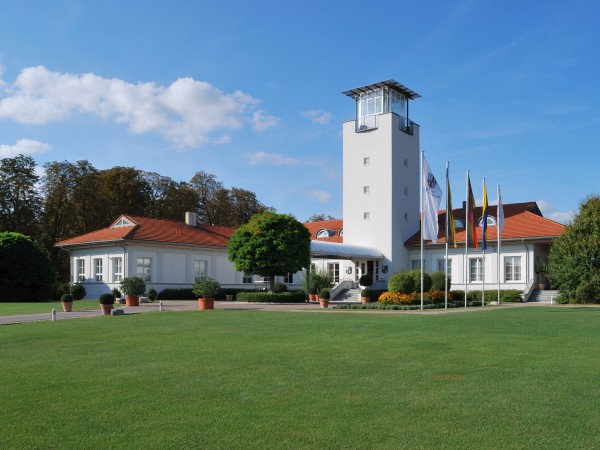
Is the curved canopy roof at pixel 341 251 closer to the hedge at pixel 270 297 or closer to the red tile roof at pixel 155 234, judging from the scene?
the hedge at pixel 270 297

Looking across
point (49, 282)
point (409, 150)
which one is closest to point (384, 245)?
point (409, 150)

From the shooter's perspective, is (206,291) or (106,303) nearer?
(106,303)

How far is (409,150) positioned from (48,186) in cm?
3242

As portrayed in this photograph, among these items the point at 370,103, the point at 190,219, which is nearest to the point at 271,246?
the point at 190,219

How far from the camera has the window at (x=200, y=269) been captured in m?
44.7

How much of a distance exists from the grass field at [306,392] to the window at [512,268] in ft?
83.4


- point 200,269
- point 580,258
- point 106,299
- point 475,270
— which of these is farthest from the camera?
point 200,269

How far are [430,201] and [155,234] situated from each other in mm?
23397

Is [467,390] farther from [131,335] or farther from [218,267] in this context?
[218,267]

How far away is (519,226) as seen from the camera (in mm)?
39781

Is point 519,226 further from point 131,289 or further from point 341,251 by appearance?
point 131,289

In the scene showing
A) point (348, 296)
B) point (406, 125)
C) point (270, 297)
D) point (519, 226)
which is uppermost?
point (406, 125)

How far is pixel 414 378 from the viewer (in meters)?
8.45

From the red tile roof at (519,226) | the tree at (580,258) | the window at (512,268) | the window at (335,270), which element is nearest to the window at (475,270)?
the red tile roof at (519,226)
